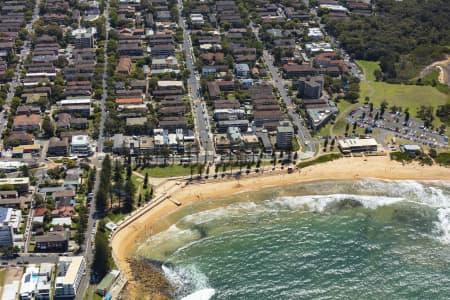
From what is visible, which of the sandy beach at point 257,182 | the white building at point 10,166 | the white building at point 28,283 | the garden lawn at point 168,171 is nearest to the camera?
the white building at point 28,283

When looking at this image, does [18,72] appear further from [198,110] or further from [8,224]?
[8,224]

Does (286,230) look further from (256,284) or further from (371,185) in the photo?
(371,185)

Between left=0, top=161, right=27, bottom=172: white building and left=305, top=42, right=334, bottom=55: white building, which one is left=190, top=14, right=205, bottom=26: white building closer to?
left=305, top=42, right=334, bottom=55: white building

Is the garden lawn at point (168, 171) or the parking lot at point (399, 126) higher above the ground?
the parking lot at point (399, 126)

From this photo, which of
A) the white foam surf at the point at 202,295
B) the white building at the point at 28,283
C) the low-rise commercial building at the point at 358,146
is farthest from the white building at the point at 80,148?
the low-rise commercial building at the point at 358,146

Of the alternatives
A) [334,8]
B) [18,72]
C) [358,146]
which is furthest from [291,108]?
[18,72]

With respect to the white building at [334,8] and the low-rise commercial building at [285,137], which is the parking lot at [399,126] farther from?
the white building at [334,8]

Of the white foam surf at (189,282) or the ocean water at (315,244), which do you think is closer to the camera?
the white foam surf at (189,282)
